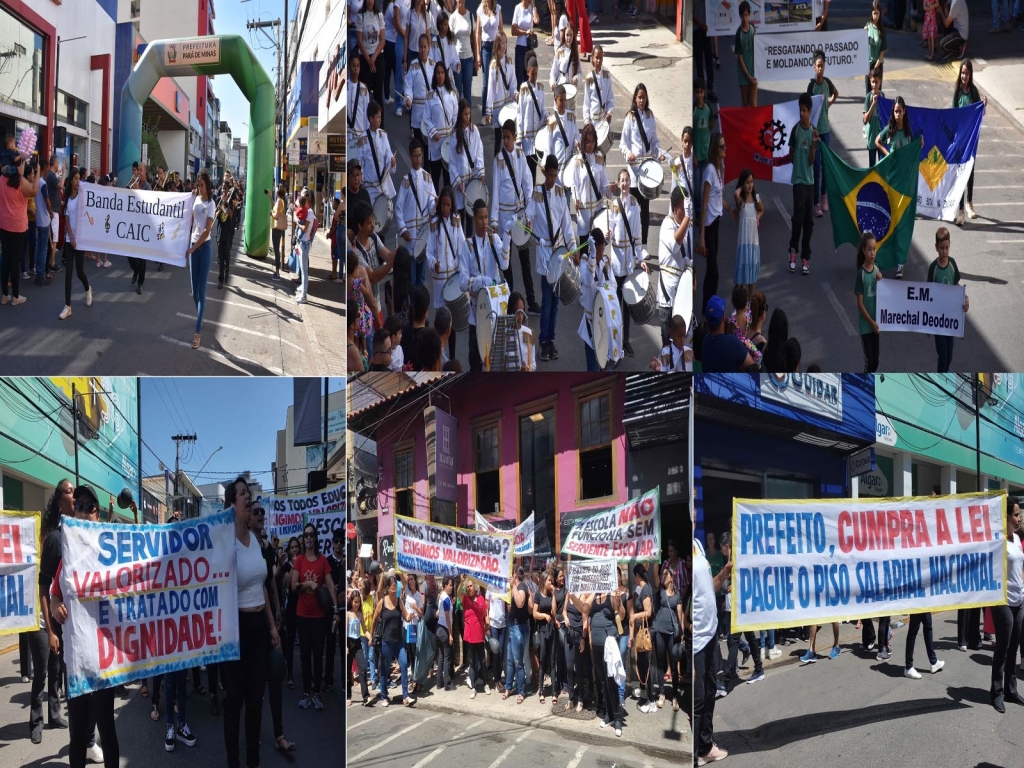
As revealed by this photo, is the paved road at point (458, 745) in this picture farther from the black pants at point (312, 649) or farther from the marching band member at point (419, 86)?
the marching band member at point (419, 86)

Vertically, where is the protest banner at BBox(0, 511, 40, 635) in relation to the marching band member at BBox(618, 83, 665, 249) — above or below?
below

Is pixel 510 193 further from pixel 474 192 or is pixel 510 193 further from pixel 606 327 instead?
pixel 606 327

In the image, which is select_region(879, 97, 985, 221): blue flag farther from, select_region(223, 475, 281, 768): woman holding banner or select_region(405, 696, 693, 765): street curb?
select_region(223, 475, 281, 768): woman holding banner

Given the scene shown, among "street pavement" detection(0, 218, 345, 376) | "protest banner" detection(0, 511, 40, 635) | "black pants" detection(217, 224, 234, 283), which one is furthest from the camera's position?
"black pants" detection(217, 224, 234, 283)

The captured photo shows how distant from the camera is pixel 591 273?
5926 mm

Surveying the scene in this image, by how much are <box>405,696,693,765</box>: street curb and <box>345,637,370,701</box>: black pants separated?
0.93 feet

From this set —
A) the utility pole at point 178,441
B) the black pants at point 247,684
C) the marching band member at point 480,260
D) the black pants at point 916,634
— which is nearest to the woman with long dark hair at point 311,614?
the black pants at point 247,684

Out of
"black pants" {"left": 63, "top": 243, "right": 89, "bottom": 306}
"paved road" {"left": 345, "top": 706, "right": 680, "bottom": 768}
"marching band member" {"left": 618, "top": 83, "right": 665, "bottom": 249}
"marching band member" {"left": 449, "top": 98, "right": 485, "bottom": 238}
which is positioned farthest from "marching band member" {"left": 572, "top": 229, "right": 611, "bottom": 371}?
"black pants" {"left": 63, "top": 243, "right": 89, "bottom": 306}

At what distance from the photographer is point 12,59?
5.01 m

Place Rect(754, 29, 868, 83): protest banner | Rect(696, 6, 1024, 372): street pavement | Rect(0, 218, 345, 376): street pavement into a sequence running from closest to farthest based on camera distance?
Rect(0, 218, 345, 376): street pavement → Rect(696, 6, 1024, 372): street pavement → Rect(754, 29, 868, 83): protest banner

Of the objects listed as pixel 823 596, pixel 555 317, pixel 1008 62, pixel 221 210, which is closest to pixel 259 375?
pixel 221 210

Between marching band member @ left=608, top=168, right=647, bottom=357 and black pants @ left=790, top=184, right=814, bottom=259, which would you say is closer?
marching band member @ left=608, top=168, right=647, bottom=357

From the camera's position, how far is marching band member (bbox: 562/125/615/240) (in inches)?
235

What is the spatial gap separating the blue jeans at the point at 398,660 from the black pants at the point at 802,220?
10.5 ft
